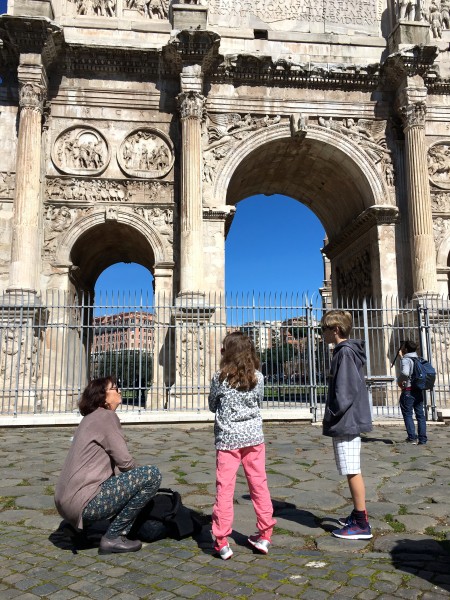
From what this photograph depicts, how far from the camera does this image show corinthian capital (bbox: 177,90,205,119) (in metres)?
13.8

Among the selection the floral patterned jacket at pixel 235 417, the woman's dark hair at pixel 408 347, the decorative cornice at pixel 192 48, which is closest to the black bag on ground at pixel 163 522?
the floral patterned jacket at pixel 235 417

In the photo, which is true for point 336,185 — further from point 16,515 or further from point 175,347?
point 16,515

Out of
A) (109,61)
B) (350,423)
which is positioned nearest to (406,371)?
(350,423)

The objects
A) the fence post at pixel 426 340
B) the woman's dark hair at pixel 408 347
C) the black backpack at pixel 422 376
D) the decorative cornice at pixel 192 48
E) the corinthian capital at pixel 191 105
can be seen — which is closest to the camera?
the black backpack at pixel 422 376

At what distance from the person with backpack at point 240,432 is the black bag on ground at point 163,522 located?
38 centimetres

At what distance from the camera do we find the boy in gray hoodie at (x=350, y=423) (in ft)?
12.2

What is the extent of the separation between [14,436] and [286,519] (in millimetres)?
6481

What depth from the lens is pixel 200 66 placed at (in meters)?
13.9

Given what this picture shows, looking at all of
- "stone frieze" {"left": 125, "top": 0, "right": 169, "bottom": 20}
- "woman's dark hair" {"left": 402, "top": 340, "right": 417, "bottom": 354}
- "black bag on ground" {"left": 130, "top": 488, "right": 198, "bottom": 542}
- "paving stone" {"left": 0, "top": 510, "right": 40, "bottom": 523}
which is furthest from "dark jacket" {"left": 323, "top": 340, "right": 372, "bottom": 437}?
"stone frieze" {"left": 125, "top": 0, "right": 169, "bottom": 20}

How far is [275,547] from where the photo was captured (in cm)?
365

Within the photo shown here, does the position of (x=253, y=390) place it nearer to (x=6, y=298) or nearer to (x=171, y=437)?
(x=171, y=437)

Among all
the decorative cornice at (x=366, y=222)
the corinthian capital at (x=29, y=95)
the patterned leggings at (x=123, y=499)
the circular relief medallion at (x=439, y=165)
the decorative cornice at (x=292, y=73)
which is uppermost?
the decorative cornice at (x=292, y=73)

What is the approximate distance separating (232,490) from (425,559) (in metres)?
1.26

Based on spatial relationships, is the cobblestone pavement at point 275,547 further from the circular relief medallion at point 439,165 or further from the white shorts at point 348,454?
the circular relief medallion at point 439,165
